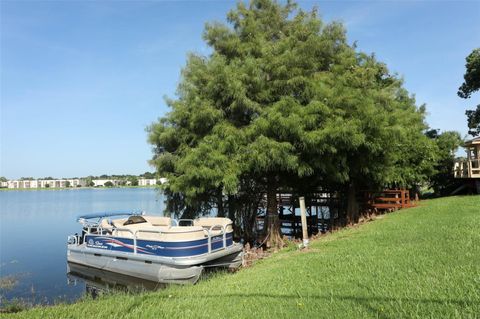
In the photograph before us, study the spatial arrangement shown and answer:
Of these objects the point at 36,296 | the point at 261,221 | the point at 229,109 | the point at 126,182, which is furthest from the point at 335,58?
the point at 126,182

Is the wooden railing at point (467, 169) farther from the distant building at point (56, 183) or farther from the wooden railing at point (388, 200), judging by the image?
the distant building at point (56, 183)

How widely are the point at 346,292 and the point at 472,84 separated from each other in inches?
1594

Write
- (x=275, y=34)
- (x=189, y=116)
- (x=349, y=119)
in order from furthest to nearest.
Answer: (x=275, y=34)
(x=189, y=116)
(x=349, y=119)

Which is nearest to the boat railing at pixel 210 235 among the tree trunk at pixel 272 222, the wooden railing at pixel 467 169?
the tree trunk at pixel 272 222

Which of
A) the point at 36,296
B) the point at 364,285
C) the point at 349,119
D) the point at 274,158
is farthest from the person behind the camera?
the point at 349,119

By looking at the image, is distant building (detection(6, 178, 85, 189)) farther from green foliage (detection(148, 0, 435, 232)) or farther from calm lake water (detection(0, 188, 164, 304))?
green foliage (detection(148, 0, 435, 232))

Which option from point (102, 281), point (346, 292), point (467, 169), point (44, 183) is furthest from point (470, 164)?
point (44, 183)

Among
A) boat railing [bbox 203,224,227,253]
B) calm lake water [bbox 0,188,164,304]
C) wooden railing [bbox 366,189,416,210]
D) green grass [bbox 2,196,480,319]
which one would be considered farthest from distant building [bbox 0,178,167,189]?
green grass [bbox 2,196,480,319]

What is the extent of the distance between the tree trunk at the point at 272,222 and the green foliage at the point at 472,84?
A: 30719 millimetres

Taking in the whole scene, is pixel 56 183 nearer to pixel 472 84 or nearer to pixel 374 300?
pixel 472 84

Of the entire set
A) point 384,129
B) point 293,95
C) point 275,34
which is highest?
point 275,34

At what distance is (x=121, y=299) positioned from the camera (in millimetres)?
7809

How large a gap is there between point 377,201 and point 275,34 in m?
12.5

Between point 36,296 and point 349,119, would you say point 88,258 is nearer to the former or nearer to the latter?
point 36,296
